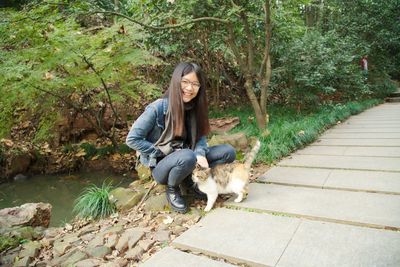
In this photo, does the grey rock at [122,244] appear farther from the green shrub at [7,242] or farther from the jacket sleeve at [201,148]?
the green shrub at [7,242]

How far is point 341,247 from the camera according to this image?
2227 mm

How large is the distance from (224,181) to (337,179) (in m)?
1.45

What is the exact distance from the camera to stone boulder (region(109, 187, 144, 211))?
3.61 metres

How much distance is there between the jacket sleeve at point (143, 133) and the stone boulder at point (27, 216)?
1.86 metres

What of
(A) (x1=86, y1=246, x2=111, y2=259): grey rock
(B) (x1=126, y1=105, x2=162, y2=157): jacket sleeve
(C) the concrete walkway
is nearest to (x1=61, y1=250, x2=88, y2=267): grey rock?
(A) (x1=86, y1=246, x2=111, y2=259): grey rock

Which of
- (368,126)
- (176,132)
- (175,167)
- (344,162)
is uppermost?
(176,132)

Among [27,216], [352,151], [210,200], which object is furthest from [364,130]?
[27,216]

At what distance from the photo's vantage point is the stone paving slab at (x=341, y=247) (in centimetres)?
206

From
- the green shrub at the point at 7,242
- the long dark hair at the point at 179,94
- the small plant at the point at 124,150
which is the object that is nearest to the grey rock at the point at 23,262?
the green shrub at the point at 7,242

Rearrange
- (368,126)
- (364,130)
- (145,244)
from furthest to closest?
(368,126) → (364,130) → (145,244)

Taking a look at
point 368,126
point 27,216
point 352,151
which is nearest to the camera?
point 27,216

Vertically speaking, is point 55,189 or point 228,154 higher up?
point 228,154

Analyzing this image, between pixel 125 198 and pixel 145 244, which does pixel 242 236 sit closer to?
pixel 145 244

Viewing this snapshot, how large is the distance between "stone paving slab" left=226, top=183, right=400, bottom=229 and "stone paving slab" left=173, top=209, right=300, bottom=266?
0.22m
